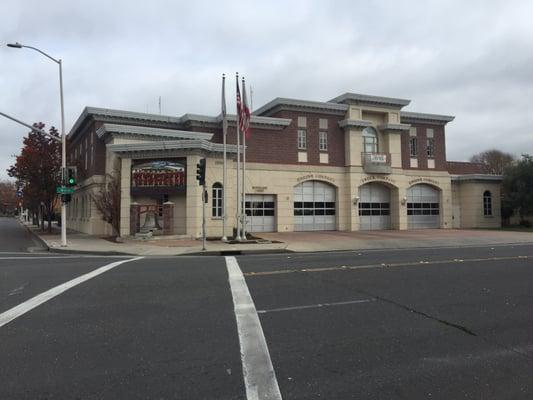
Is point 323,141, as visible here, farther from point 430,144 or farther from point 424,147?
point 430,144

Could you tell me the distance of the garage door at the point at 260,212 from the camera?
108 feet

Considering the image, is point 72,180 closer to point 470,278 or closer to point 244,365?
point 470,278

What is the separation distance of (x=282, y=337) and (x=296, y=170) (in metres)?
28.4

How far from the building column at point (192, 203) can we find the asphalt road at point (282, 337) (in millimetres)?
15945

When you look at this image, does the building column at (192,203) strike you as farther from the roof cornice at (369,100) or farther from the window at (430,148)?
the window at (430,148)

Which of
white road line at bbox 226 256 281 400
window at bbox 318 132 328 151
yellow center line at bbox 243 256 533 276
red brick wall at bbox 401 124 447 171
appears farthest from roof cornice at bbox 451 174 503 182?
white road line at bbox 226 256 281 400

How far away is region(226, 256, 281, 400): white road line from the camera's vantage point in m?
4.47

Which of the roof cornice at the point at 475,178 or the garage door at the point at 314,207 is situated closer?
the garage door at the point at 314,207

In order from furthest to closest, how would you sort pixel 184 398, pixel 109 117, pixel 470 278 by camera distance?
pixel 109 117 → pixel 470 278 → pixel 184 398

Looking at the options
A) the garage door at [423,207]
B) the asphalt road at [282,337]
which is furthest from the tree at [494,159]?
the asphalt road at [282,337]

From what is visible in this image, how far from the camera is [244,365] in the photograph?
5137 millimetres

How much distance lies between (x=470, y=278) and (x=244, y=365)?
7589 millimetres

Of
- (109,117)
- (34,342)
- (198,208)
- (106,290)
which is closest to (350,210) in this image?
Answer: (198,208)

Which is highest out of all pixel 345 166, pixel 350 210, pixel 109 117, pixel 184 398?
pixel 109 117
